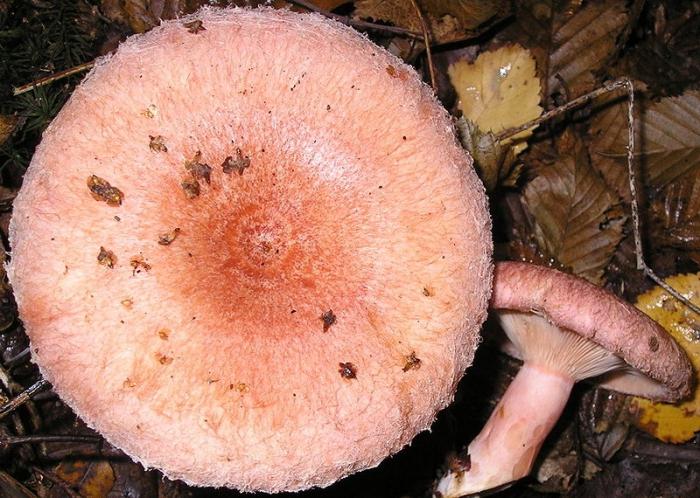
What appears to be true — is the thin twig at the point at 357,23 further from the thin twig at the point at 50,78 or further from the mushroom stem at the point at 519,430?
the mushroom stem at the point at 519,430

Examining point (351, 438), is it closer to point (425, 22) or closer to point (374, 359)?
point (374, 359)

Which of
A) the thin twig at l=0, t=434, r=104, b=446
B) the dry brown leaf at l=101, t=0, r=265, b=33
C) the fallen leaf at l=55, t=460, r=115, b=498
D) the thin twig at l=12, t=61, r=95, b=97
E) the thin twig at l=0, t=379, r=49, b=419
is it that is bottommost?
the fallen leaf at l=55, t=460, r=115, b=498

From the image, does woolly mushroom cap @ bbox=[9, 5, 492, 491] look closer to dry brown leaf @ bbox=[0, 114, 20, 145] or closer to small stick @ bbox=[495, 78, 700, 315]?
dry brown leaf @ bbox=[0, 114, 20, 145]

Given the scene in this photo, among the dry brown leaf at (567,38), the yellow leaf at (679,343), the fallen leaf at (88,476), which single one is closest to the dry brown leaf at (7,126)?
the fallen leaf at (88,476)

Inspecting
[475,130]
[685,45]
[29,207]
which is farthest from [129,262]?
[685,45]

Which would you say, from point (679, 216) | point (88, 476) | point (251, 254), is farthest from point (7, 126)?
point (679, 216)

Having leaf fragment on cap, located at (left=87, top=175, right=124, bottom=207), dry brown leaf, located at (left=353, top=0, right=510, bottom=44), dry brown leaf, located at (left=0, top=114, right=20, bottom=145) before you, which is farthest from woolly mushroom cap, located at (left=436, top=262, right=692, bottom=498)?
dry brown leaf, located at (left=0, top=114, right=20, bottom=145)

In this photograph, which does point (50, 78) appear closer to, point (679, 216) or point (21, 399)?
point (21, 399)
